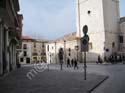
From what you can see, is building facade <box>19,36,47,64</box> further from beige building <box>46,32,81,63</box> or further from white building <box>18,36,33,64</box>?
beige building <box>46,32,81,63</box>

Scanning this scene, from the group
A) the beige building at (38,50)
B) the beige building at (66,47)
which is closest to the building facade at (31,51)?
the beige building at (38,50)

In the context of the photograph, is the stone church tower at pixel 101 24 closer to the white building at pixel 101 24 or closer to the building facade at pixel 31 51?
the white building at pixel 101 24

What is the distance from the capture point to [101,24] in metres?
60.4

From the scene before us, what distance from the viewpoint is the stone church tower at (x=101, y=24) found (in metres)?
60.0

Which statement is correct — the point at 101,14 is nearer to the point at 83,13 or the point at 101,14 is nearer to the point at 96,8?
the point at 96,8

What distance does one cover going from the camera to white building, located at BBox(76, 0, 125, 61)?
197ft

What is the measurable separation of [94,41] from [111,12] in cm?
888

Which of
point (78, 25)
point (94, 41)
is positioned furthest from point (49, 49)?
point (94, 41)

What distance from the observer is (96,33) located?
6169 cm

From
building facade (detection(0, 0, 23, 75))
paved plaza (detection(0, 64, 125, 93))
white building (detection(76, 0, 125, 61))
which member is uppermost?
white building (detection(76, 0, 125, 61))

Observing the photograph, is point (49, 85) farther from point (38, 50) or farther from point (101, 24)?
point (38, 50)

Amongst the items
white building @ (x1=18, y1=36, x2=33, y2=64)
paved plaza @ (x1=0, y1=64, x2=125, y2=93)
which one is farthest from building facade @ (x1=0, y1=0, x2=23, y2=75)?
white building @ (x1=18, y1=36, x2=33, y2=64)

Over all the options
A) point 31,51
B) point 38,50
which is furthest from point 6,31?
point 38,50

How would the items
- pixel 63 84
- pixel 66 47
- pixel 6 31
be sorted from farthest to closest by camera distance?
pixel 66 47 → pixel 6 31 → pixel 63 84
